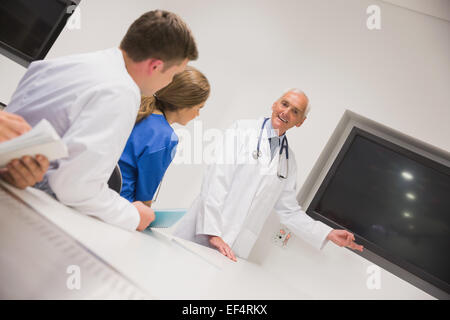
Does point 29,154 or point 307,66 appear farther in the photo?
point 307,66

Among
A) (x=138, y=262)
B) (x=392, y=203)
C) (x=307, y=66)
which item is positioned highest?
(x=307, y=66)

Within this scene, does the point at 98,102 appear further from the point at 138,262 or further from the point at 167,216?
the point at 167,216

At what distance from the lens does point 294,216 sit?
6.67 ft

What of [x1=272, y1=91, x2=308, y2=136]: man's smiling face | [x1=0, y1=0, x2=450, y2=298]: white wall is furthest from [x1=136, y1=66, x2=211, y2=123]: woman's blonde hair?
[x1=0, y1=0, x2=450, y2=298]: white wall

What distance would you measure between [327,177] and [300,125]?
0.48 metres

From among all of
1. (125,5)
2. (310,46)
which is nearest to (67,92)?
(310,46)

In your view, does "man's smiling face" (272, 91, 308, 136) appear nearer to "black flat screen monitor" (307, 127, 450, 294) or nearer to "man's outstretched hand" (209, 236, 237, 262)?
"black flat screen monitor" (307, 127, 450, 294)

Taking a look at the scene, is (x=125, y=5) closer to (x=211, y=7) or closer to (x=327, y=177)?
(x=211, y=7)

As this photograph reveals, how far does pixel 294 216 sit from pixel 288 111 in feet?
2.21

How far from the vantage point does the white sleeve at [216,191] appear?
1.62 metres

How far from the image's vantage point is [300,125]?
86.0 inches

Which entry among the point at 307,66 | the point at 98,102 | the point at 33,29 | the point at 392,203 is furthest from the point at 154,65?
the point at 33,29

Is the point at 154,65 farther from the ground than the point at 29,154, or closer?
farther from the ground

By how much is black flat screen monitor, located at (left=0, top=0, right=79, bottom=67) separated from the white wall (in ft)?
0.53
